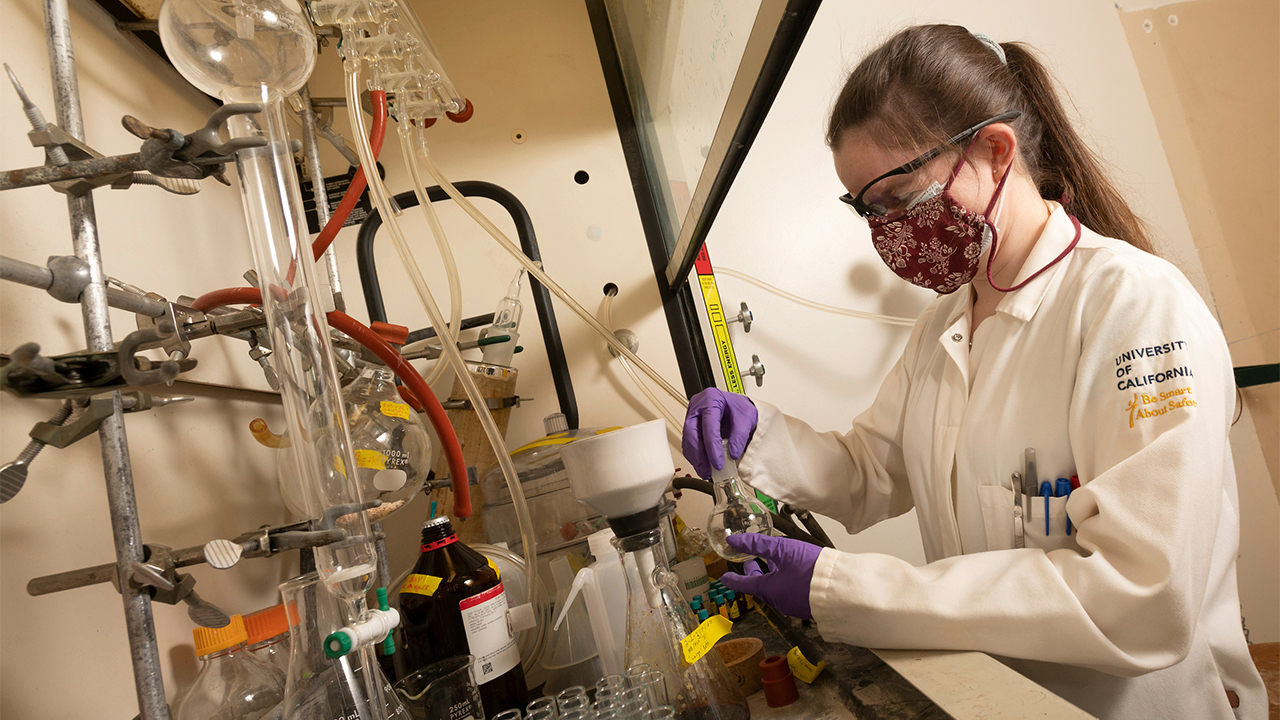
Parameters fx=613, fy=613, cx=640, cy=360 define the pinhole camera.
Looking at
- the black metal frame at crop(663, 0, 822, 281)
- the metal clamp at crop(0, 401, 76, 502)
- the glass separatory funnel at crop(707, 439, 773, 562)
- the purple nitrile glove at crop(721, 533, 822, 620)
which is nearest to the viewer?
the metal clamp at crop(0, 401, 76, 502)

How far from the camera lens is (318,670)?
0.70 m

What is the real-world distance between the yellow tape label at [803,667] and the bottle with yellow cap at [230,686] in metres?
0.67

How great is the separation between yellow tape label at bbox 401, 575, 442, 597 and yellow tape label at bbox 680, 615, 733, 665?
16.3 inches

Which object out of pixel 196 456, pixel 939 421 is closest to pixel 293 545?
pixel 196 456

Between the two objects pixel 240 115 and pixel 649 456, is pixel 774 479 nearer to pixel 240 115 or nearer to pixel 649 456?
pixel 649 456

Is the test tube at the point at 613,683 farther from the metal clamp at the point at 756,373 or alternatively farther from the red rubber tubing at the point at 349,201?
the metal clamp at the point at 756,373

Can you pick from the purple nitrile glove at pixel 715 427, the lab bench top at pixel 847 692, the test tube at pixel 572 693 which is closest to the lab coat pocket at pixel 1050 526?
the lab bench top at pixel 847 692

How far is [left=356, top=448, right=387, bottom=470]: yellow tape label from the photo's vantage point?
38.4 inches

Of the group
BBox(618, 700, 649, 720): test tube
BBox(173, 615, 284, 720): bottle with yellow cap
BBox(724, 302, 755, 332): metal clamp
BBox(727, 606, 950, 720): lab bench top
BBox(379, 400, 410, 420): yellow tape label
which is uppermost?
BBox(724, 302, 755, 332): metal clamp

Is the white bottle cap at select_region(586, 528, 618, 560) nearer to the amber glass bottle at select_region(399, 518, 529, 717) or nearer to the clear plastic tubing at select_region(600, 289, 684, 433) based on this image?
the amber glass bottle at select_region(399, 518, 529, 717)

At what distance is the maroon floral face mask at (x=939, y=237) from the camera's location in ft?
3.39

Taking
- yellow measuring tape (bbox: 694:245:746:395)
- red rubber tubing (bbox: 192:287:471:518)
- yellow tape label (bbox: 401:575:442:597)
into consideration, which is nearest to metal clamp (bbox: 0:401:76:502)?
red rubber tubing (bbox: 192:287:471:518)

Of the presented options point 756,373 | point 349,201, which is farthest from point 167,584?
point 756,373

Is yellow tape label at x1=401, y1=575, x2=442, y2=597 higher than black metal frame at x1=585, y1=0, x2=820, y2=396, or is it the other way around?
black metal frame at x1=585, y1=0, x2=820, y2=396
